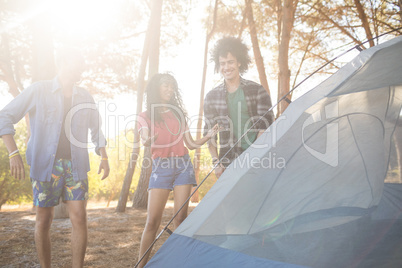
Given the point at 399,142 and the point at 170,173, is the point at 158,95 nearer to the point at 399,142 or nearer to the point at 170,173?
the point at 170,173

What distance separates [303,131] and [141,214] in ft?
13.6

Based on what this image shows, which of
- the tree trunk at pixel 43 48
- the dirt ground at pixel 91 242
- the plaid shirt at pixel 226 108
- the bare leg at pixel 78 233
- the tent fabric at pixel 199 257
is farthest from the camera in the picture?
the tree trunk at pixel 43 48

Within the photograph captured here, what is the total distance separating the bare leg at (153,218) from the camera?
8.18 ft

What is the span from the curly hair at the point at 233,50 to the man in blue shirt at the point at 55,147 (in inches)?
43.7

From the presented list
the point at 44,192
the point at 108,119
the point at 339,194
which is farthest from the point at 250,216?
the point at 108,119

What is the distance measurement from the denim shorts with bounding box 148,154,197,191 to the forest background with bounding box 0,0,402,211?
3.54 m

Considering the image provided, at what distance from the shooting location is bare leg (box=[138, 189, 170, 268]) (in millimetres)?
2492

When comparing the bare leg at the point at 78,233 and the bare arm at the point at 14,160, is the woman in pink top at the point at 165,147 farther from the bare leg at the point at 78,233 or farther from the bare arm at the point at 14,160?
the bare arm at the point at 14,160

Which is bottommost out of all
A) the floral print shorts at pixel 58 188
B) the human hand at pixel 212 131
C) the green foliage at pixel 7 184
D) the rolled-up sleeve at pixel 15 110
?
the green foliage at pixel 7 184

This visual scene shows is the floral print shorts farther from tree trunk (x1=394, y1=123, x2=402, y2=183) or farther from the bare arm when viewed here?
tree trunk (x1=394, y1=123, x2=402, y2=183)

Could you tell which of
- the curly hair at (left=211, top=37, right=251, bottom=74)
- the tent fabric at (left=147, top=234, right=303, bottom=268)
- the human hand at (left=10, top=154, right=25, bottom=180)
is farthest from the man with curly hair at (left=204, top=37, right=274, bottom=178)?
the human hand at (left=10, top=154, right=25, bottom=180)

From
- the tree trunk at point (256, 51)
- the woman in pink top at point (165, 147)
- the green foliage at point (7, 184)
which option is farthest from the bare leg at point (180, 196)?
the green foliage at point (7, 184)

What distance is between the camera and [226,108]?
2.86 m

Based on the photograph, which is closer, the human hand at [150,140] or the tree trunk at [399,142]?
the human hand at [150,140]
